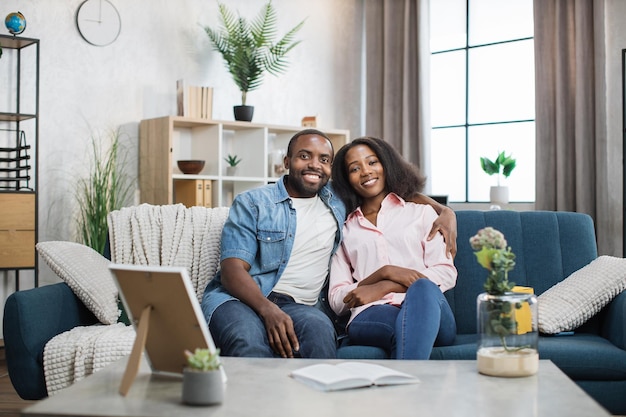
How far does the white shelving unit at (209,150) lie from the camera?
5.02 m

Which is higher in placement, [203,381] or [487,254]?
[487,254]

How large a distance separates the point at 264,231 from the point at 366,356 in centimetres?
62

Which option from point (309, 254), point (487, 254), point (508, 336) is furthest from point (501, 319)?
point (309, 254)

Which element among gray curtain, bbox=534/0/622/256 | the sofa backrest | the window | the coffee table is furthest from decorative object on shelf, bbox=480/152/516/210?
Result: the coffee table

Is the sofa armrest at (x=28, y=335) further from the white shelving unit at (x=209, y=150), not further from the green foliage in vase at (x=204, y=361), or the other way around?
the white shelving unit at (x=209, y=150)

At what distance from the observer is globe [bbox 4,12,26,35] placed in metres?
4.43

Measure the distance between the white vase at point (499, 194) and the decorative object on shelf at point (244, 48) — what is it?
1733 mm

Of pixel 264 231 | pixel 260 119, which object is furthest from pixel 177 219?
pixel 260 119

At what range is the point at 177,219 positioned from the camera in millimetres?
3135

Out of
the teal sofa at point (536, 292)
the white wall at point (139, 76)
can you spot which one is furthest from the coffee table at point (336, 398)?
the white wall at point (139, 76)

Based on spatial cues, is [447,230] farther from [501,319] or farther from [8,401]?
[8,401]

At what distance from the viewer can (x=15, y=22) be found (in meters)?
4.43

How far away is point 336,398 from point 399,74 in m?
4.93

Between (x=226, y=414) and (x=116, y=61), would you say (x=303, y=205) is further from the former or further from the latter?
(x=116, y=61)
